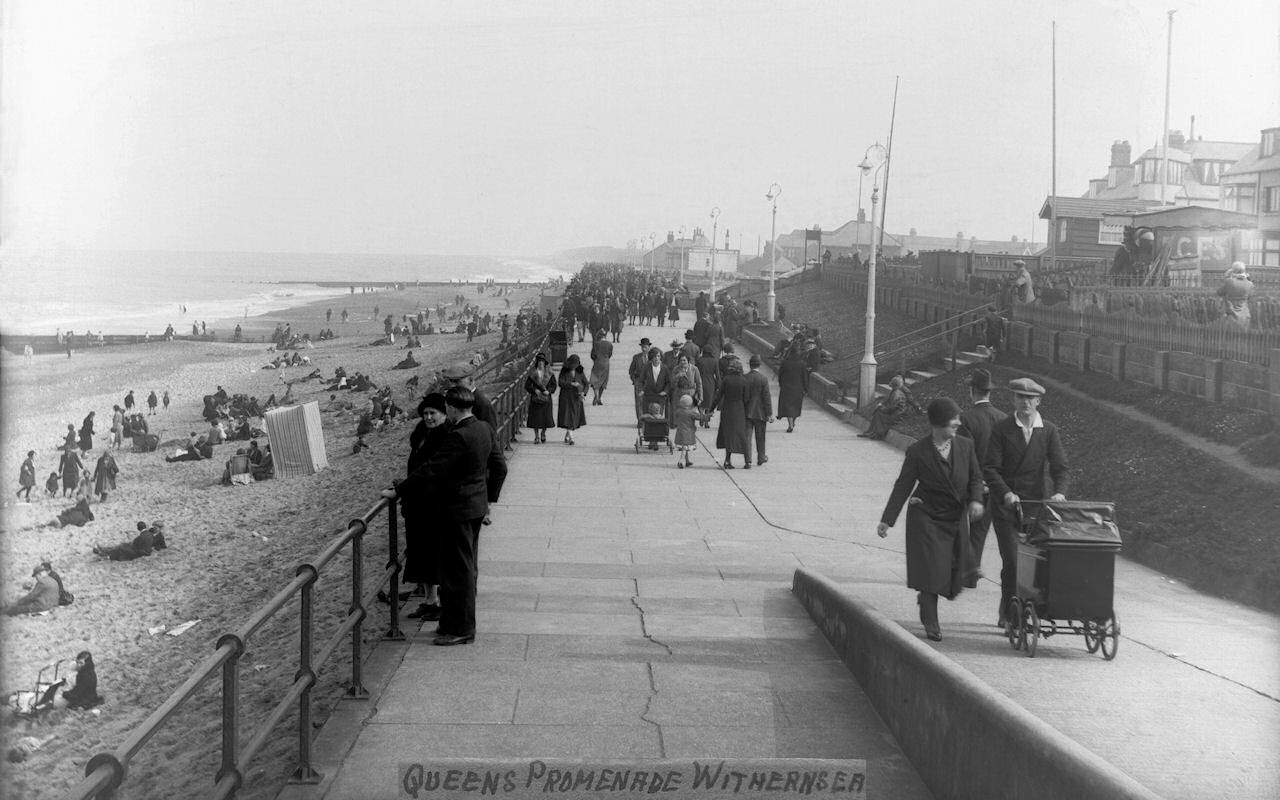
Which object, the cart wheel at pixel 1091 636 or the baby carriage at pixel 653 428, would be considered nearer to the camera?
the cart wheel at pixel 1091 636

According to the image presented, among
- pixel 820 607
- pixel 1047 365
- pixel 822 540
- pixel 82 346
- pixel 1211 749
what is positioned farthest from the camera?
pixel 82 346

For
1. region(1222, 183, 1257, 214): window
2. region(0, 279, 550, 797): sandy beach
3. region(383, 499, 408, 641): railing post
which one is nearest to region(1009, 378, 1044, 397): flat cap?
region(383, 499, 408, 641): railing post

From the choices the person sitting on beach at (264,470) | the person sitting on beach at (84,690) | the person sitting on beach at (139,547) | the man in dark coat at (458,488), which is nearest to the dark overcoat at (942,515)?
the man in dark coat at (458,488)

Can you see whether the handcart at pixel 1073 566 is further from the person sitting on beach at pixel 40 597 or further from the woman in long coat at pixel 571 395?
the woman in long coat at pixel 571 395

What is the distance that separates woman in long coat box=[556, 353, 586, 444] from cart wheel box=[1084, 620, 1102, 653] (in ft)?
43.1

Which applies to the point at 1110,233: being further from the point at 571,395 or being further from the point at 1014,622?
the point at 1014,622

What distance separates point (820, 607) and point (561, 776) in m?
4.40

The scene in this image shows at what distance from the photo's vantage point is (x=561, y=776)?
5227mm

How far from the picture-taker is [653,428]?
69.1 ft

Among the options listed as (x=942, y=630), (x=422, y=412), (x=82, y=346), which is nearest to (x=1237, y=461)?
(x=942, y=630)

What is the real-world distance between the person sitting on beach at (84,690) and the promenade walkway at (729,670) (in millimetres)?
4168

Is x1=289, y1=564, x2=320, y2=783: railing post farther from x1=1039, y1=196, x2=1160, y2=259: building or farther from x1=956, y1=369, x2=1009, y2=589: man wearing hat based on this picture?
x1=1039, y1=196, x2=1160, y2=259: building

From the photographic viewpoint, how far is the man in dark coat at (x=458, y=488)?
7977 millimetres

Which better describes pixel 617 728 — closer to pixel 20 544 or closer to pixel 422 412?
pixel 422 412
